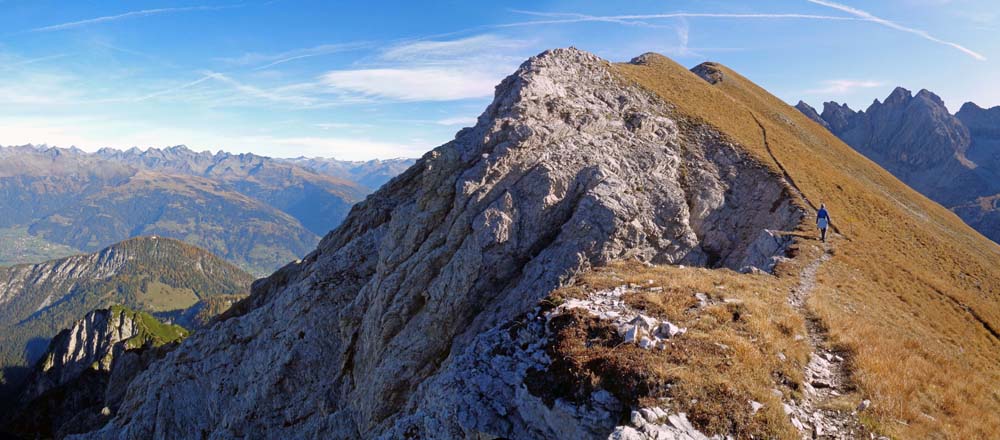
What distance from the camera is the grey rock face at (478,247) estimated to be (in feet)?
102

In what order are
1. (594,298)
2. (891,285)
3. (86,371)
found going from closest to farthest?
(594,298) → (891,285) → (86,371)

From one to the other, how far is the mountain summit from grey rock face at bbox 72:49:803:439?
0.66 ft

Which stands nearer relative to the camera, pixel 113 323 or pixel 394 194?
pixel 394 194

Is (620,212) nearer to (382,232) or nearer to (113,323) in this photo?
(382,232)

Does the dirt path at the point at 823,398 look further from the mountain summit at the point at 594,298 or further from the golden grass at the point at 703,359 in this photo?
the golden grass at the point at 703,359

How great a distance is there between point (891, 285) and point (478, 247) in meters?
27.9

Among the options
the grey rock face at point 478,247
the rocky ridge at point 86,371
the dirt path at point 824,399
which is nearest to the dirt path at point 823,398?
the dirt path at point 824,399

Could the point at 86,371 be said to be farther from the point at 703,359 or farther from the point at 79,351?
the point at 703,359

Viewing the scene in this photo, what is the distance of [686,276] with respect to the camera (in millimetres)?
24266

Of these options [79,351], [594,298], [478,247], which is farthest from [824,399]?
[79,351]

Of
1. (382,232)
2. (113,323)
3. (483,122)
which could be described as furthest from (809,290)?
(113,323)

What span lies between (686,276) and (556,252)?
8947 millimetres

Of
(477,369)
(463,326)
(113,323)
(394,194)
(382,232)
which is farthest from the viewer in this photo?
(113,323)

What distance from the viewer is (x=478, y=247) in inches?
1246
